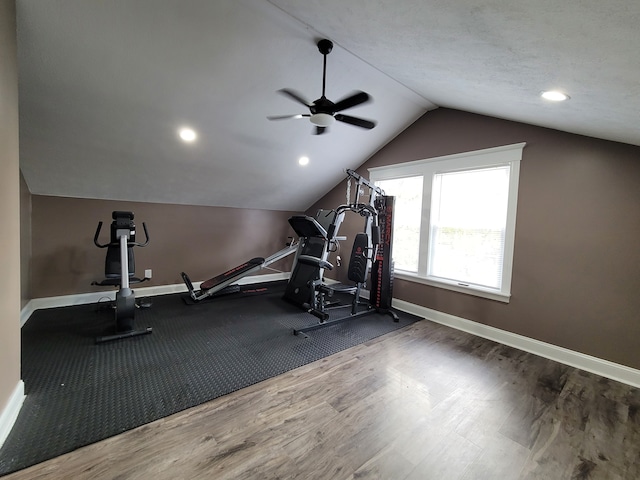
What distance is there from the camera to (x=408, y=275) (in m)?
4.36

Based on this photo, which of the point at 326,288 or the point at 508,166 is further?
the point at 326,288

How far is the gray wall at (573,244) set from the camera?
103 inches

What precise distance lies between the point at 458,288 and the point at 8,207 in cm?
430

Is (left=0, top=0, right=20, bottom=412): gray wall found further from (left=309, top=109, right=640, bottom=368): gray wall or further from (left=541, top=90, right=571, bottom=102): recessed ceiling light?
(left=309, top=109, right=640, bottom=368): gray wall

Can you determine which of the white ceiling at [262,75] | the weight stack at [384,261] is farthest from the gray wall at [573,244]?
the weight stack at [384,261]

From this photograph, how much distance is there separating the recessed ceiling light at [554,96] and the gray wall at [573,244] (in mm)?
1213

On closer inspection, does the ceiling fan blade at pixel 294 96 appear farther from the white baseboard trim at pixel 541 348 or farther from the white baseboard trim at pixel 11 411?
the white baseboard trim at pixel 541 348

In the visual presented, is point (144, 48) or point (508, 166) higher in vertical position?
point (144, 48)

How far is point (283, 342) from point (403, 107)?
3.35m

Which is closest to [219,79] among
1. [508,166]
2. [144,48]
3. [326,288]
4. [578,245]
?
[144,48]

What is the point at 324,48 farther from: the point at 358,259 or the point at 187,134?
the point at 358,259

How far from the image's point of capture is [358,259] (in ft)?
13.2

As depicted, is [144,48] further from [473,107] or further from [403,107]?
[473,107]

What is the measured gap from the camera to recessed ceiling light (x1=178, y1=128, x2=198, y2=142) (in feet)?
11.2
